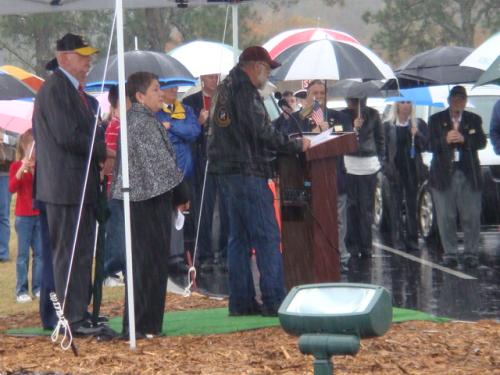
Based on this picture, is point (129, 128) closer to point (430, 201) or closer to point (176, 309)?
point (176, 309)

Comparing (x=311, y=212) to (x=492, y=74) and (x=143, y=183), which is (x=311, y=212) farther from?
(x=492, y=74)

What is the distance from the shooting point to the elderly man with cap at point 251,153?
936 centimetres

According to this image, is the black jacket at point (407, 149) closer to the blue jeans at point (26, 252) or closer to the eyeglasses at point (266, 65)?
the blue jeans at point (26, 252)

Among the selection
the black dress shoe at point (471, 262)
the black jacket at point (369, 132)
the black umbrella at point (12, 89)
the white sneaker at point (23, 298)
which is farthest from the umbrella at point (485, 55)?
the white sneaker at point (23, 298)

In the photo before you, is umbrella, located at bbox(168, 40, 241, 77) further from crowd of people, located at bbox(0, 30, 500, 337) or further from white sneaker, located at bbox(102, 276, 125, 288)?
white sneaker, located at bbox(102, 276, 125, 288)

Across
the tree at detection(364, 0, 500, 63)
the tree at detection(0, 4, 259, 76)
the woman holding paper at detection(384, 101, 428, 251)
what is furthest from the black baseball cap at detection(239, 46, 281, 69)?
the tree at detection(364, 0, 500, 63)

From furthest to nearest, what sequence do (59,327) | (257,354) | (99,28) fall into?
(99,28) → (59,327) → (257,354)

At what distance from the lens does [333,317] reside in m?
4.09

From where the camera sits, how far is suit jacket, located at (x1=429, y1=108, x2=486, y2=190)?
1448cm

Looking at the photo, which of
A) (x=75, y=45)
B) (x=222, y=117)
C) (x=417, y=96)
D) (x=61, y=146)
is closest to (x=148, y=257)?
(x=61, y=146)

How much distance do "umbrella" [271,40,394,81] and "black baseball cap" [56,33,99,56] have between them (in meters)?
Result: 3.64

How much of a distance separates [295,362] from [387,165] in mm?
9245

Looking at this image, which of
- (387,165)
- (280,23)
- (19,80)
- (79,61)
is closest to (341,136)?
(79,61)

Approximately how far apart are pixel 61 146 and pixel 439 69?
8102 mm
